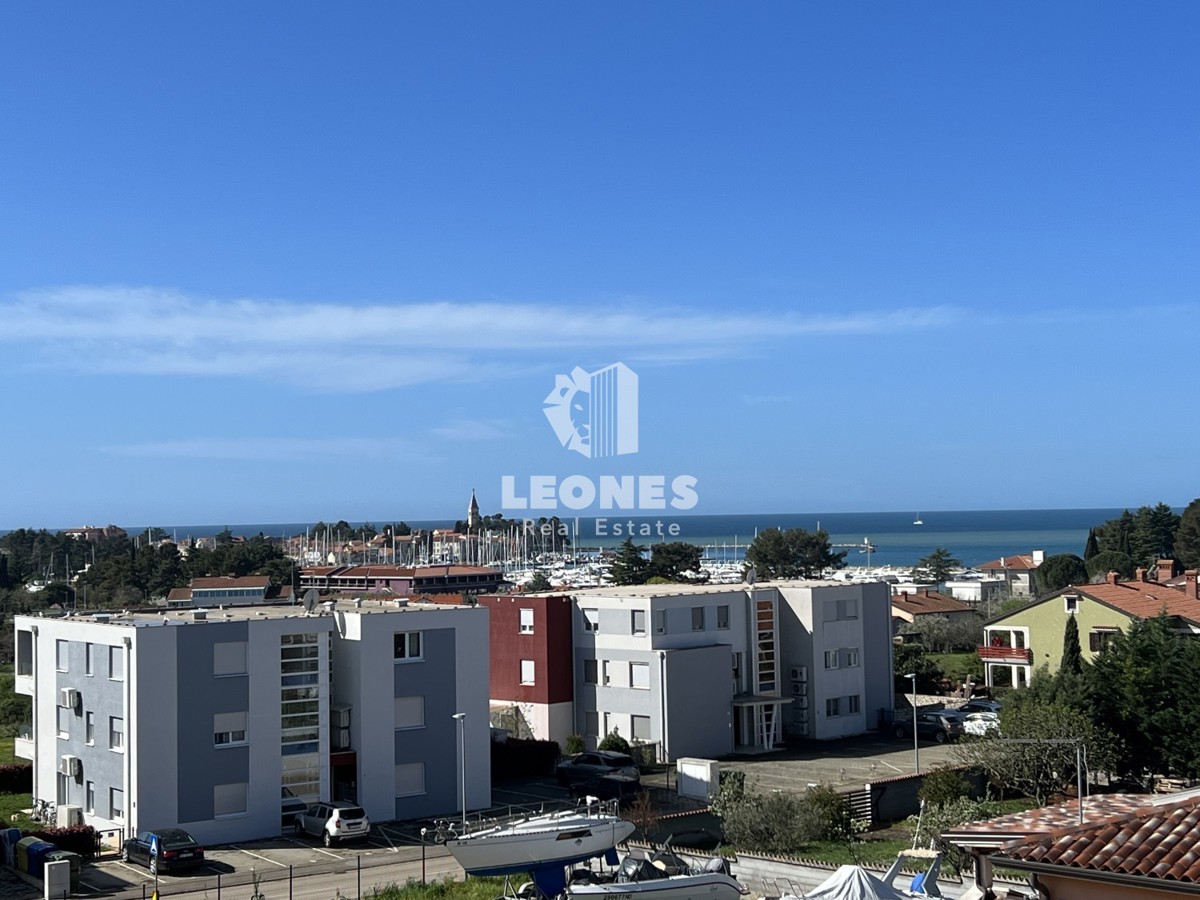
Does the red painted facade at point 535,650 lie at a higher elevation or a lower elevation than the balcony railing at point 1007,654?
higher

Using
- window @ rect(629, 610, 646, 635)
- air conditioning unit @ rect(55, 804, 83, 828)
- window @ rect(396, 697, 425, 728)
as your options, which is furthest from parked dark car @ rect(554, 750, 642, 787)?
air conditioning unit @ rect(55, 804, 83, 828)

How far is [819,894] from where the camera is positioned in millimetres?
16469

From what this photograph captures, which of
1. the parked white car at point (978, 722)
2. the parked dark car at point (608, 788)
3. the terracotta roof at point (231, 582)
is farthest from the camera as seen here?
the terracotta roof at point (231, 582)

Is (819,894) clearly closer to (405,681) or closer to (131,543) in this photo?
(405,681)

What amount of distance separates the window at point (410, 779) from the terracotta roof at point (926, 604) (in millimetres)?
42900

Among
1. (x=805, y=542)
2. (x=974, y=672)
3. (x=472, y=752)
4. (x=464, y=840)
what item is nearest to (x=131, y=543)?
(x=805, y=542)

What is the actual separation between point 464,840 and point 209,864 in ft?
26.8

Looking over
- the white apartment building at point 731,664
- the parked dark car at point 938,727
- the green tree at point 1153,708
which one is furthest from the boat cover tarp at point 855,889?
the parked dark car at point 938,727

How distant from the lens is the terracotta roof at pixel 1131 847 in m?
9.10

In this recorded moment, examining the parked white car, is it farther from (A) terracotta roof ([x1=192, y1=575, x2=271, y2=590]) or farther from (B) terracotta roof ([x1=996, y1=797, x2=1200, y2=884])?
A: (A) terracotta roof ([x1=192, y1=575, x2=271, y2=590])

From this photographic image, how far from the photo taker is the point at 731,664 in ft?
126

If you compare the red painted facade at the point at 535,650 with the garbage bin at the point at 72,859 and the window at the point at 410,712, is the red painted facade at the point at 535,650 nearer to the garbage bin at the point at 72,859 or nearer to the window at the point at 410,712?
the window at the point at 410,712

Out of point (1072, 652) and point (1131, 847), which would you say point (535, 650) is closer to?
point (1072, 652)

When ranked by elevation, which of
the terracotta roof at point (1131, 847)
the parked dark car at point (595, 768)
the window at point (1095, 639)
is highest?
the terracotta roof at point (1131, 847)
